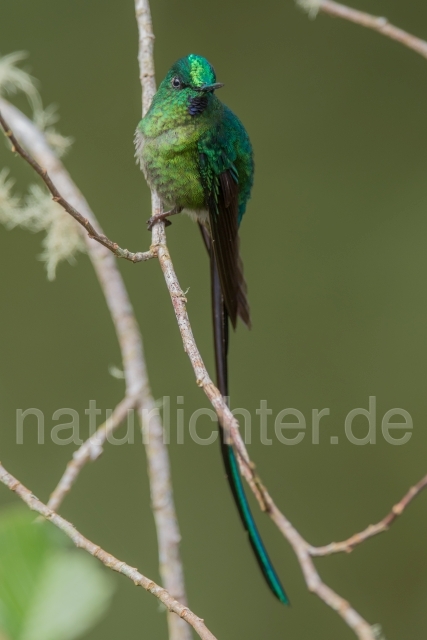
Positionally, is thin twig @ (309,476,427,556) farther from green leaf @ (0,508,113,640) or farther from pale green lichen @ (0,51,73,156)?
pale green lichen @ (0,51,73,156)

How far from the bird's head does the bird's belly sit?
3.3 inches

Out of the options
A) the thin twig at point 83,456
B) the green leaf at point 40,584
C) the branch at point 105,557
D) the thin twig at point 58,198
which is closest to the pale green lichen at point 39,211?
the thin twig at point 83,456

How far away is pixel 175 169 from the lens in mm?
1635

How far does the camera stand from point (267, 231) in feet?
9.27

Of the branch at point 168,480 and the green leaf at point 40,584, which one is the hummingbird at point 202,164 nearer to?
the branch at point 168,480

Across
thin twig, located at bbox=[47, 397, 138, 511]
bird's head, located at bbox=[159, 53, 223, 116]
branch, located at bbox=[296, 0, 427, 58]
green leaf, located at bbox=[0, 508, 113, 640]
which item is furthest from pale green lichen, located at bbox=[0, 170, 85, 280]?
green leaf, located at bbox=[0, 508, 113, 640]

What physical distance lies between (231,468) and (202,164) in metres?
0.67

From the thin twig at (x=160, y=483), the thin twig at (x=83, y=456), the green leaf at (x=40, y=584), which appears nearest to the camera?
the green leaf at (x=40, y=584)

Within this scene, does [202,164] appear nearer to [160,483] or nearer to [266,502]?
[160,483]

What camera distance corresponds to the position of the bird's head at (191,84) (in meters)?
1.56

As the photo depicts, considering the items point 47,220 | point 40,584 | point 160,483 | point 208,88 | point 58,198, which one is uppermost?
point 208,88

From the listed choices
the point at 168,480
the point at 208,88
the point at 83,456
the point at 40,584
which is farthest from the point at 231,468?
the point at 40,584

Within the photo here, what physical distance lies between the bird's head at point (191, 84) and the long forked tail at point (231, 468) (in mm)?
334

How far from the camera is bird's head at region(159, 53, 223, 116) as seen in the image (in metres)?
1.56
